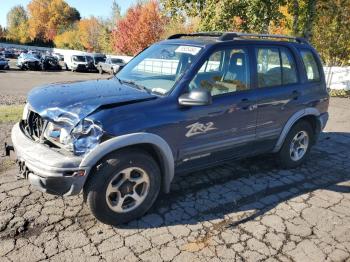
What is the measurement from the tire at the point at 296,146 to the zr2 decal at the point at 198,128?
5.73ft

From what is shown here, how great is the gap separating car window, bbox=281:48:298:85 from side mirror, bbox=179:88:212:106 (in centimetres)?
189

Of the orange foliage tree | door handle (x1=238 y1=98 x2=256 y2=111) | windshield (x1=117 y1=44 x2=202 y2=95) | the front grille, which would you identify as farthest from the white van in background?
door handle (x1=238 y1=98 x2=256 y2=111)

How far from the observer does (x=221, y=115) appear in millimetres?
4254

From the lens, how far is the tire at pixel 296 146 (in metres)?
5.42

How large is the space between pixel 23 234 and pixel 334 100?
1287 cm

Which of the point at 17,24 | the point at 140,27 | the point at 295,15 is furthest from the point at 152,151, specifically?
the point at 17,24

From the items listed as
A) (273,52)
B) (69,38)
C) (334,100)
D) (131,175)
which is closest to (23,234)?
(131,175)

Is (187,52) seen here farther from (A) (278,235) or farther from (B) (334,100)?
(B) (334,100)

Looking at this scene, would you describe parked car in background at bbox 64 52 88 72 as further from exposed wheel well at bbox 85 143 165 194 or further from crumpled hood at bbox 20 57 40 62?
exposed wheel well at bbox 85 143 165 194

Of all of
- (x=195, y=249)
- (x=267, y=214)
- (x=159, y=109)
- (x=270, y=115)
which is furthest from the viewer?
(x=270, y=115)

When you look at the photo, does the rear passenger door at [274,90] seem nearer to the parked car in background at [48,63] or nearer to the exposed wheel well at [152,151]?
A: the exposed wheel well at [152,151]

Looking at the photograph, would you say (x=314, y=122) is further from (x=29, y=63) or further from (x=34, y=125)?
(x=29, y=63)

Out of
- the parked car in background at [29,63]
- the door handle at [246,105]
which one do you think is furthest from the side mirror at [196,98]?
the parked car in background at [29,63]

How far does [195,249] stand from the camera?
3.41 meters
